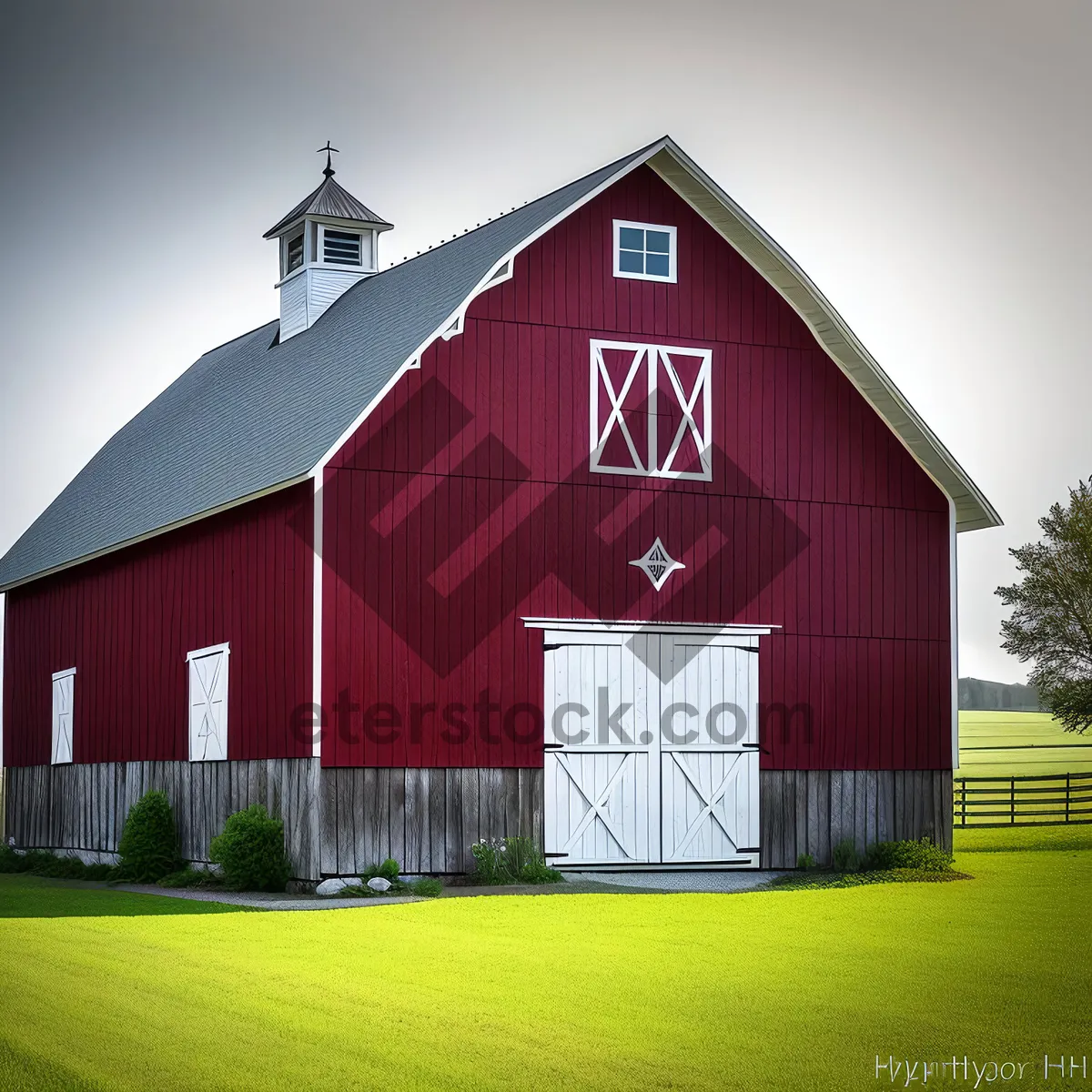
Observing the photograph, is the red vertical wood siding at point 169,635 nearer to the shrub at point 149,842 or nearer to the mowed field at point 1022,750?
the shrub at point 149,842

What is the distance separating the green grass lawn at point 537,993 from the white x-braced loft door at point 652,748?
300cm

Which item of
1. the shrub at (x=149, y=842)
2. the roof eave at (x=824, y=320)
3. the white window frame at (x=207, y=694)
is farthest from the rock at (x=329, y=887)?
the roof eave at (x=824, y=320)

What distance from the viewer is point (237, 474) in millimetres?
20609

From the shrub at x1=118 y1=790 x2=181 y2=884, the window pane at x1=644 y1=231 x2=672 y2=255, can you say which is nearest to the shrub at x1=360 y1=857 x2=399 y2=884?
the shrub at x1=118 y1=790 x2=181 y2=884

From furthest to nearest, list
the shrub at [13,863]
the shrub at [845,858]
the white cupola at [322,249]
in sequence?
the white cupola at [322,249], the shrub at [13,863], the shrub at [845,858]

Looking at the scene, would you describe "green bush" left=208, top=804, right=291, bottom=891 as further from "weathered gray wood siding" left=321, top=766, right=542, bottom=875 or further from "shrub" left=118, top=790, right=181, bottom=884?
"shrub" left=118, top=790, right=181, bottom=884

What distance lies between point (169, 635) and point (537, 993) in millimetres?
12771

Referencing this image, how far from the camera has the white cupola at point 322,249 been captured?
2644cm

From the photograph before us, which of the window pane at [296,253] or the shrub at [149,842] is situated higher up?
the window pane at [296,253]

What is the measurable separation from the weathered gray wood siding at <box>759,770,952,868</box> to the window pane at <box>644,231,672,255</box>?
661 centimetres

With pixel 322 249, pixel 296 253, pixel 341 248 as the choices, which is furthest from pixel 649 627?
pixel 296 253

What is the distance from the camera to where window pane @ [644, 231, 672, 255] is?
20531 mm

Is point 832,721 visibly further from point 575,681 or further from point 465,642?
point 465,642

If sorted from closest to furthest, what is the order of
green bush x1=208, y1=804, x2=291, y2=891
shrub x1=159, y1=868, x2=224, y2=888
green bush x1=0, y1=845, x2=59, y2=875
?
green bush x1=208, y1=804, x2=291, y2=891
shrub x1=159, y1=868, x2=224, y2=888
green bush x1=0, y1=845, x2=59, y2=875
